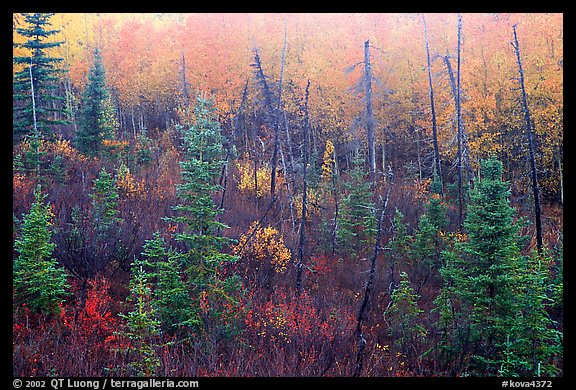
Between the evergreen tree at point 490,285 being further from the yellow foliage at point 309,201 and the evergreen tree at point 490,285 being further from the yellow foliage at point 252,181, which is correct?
the yellow foliage at point 252,181

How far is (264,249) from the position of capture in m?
10.7

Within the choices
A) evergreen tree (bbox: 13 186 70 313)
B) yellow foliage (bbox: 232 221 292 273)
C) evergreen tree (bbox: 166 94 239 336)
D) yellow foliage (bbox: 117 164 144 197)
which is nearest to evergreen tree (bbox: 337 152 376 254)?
yellow foliage (bbox: 232 221 292 273)

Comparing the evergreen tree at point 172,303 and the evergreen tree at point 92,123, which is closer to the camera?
the evergreen tree at point 172,303

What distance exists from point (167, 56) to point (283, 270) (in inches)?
944

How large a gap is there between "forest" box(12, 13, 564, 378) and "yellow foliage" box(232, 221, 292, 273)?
0.07 metres

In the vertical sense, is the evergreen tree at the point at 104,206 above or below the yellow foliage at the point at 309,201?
above

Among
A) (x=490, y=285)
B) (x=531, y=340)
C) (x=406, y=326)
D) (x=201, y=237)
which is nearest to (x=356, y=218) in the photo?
(x=406, y=326)

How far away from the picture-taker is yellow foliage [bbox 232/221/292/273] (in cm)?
1027

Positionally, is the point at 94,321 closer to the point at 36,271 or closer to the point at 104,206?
the point at 36,271

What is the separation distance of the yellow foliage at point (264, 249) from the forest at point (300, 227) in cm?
7

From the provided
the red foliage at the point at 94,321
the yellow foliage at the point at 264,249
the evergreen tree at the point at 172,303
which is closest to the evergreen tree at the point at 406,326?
the yellow foliage at the point at 264,249

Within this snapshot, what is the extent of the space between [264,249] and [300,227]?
5.88 feet

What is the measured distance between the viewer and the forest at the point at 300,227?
584cm

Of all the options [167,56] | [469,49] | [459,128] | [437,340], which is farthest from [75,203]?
[469,49]
